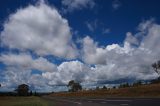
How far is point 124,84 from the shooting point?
132 m

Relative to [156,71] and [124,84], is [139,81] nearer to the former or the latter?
[156,71]

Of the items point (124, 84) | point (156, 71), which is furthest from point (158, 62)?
point (124, 84)

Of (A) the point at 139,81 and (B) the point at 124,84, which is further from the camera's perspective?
(B) the point at 124,84

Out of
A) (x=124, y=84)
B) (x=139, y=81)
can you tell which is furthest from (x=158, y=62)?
(x=124, y=84)

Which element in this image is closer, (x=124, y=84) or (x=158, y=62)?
(x=158, y=62)

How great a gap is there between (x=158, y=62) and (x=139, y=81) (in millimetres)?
11690

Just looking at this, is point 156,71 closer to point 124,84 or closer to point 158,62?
point 158,62

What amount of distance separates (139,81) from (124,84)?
19.4 meters

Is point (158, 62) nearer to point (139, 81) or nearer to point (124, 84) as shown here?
point (139, 81)

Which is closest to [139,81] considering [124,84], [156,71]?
[156,71]

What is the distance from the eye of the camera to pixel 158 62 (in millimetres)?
117500

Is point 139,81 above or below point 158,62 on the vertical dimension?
below

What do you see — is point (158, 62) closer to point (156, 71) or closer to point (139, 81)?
point (156, 71)

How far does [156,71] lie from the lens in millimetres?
116875
